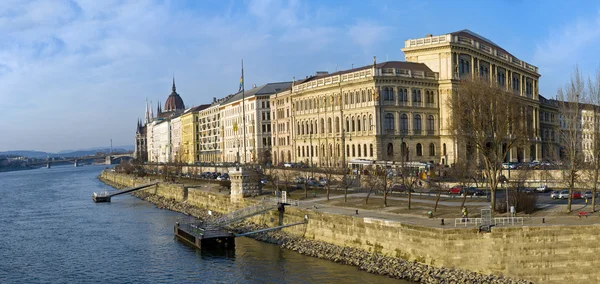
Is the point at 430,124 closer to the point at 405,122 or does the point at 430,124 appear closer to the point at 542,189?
the point at 405,122

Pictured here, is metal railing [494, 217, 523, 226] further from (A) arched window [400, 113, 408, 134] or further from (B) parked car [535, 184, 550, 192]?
(A) arched window [400, 113, 408, 134]

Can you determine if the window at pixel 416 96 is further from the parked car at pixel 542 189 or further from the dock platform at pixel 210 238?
the dock platform at pixel 210 238

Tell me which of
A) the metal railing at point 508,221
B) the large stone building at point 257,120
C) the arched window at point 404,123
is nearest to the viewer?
the metal railing at point 508,221

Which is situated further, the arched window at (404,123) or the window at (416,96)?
the window at (416,96)

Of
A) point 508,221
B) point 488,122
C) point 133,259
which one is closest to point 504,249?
point 508,221

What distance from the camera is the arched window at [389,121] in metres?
90.3

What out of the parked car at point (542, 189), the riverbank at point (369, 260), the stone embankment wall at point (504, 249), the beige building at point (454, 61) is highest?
the beige building at point (454, 61)

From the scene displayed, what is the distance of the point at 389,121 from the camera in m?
90.7

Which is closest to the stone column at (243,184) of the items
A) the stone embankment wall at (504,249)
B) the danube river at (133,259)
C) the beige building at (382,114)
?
the danube river at (133,259)

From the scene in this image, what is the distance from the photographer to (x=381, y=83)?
88938mm

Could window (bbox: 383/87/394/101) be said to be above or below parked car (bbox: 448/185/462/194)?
above

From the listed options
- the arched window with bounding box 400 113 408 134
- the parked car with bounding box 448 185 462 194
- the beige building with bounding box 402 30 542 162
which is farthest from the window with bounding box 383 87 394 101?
the parked car with bounding box 448 185 462 194

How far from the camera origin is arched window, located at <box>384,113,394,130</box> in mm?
90312

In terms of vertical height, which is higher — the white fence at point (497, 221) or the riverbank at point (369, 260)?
the white fence at point (497, 221)
